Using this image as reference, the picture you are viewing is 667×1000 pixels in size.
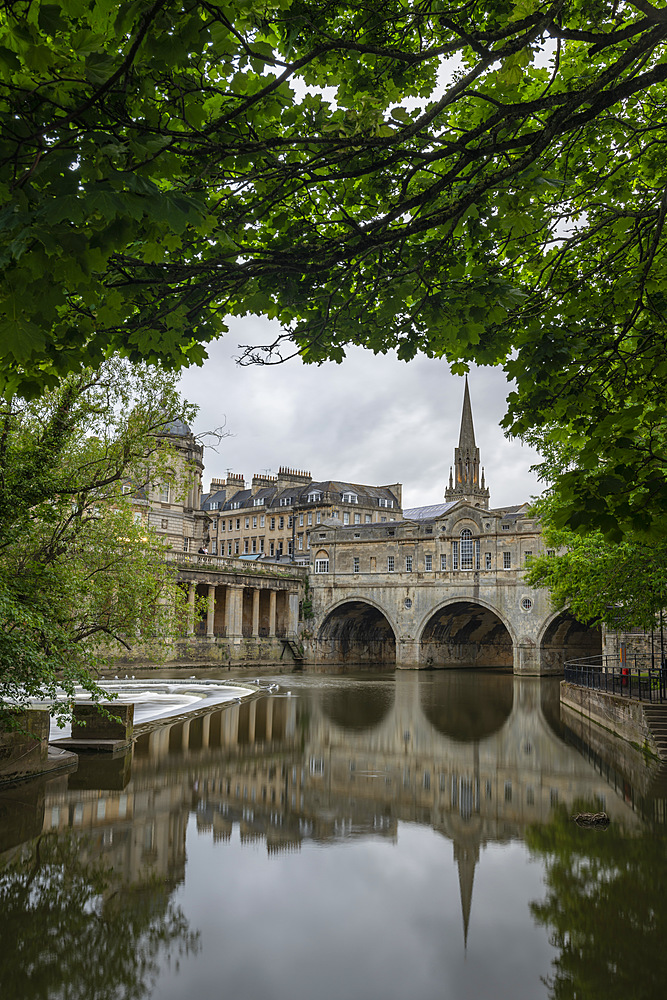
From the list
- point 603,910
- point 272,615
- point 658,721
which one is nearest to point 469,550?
point 272,615

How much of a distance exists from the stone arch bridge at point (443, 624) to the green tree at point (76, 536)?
1464 inches

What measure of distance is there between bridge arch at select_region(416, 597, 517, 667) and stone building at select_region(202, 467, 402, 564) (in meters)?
18.4

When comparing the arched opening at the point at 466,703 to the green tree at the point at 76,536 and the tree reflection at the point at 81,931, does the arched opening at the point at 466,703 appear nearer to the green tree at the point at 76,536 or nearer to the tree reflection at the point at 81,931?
the green tree at the point at 76,536

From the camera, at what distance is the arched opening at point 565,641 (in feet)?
170

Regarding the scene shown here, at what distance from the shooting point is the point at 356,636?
64.1 m

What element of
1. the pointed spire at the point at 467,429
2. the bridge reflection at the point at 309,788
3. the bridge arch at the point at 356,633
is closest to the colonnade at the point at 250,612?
the bridge arch at the point at 356,633

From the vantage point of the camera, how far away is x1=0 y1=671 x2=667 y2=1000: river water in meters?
5.97

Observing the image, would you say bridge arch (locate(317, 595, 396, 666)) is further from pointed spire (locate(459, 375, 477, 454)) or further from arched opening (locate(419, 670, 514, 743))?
pointed spire (locate(459, 375, 477, 454))

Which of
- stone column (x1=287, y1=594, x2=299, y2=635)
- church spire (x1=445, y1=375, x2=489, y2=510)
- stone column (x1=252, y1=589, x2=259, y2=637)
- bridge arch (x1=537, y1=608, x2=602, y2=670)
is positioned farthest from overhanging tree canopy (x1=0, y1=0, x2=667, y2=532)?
church spire (x1=445, y1=375, x2=489, y2=510)

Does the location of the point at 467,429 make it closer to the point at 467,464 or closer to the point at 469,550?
the point at 467,464

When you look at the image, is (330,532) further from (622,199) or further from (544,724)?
(622,199)

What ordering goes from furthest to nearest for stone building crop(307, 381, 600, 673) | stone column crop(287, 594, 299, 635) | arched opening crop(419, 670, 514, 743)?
stone column crop(287, 594, 299, 635)
stone building crop(307, 381, 600, 673)
arched opening crop(419, 670, 514, 743)

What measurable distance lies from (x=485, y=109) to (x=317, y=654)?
55.9 meters

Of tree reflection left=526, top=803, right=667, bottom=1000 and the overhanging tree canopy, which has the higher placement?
the overhanging tree canopy
